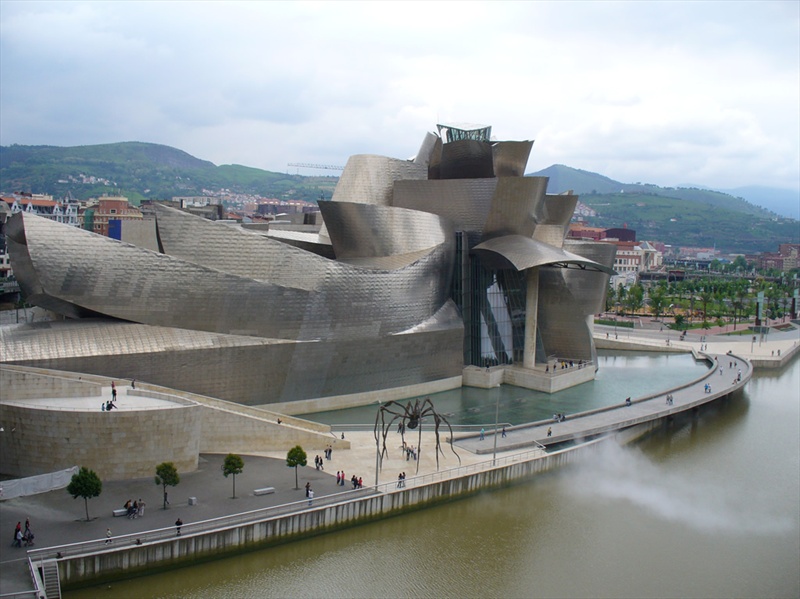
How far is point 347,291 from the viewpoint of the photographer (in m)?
31.9

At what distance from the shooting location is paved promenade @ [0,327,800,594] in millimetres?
18359

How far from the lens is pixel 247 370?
29000mm

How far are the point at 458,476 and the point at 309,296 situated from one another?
427 inches

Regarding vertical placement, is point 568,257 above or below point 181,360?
above

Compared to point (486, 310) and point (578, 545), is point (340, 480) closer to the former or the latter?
point (578, 545)

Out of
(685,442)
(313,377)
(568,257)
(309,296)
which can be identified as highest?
(568,257)

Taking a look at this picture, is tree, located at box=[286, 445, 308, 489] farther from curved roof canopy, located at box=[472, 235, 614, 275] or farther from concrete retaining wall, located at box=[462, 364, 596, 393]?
concrete retaining wall, located at box=[462, 364, 596, 393]

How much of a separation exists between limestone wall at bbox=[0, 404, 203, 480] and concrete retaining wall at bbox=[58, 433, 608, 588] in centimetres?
463

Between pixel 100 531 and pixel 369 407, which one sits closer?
pixel 100 531

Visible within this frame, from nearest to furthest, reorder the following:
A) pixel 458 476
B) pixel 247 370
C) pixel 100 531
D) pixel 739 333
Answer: pixel 100 531 → pixel 458 476 → pixel 247 370 → pixel 739 333

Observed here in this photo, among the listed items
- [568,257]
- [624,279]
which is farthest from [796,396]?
[624,279]

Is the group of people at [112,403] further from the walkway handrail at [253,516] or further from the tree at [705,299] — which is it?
the tree at [705,299]

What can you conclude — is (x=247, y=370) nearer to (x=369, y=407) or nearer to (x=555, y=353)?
(x=369, y=407)

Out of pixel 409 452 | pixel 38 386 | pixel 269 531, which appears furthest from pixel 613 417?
pixel 38 386
